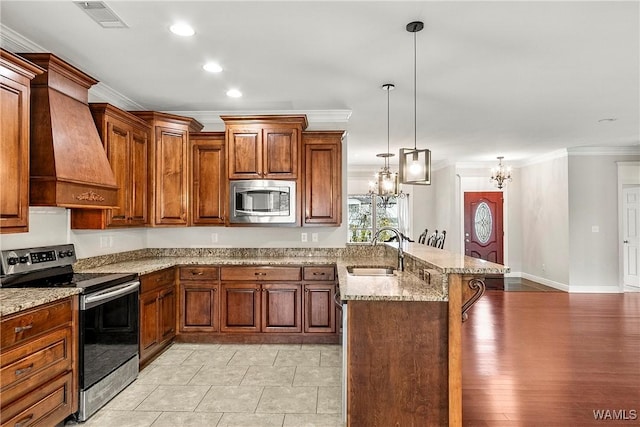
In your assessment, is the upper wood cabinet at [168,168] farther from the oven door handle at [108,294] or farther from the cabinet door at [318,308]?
the cabinet door at [318,308]

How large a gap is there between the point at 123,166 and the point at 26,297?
1.77m

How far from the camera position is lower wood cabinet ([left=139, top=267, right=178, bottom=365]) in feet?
11.3

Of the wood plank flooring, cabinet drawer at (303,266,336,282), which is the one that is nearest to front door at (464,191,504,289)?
the wood plank flooring

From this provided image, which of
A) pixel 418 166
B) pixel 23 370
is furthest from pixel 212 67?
pixel 23 370

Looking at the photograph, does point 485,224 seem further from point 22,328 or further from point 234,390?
point 22,328

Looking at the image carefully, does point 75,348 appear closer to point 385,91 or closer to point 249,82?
point 249,82

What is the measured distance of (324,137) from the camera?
14.4 feet

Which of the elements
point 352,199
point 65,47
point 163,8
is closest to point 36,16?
point 65,47

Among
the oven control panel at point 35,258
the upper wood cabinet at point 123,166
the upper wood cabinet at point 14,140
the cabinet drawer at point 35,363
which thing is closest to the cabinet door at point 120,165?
the upper wood cabinet at point 123,166

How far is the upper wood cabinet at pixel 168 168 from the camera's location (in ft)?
13.6

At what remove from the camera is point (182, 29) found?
8.55 feet

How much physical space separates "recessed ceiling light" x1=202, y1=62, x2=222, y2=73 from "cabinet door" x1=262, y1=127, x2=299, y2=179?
101cm

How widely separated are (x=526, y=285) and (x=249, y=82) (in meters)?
6.77

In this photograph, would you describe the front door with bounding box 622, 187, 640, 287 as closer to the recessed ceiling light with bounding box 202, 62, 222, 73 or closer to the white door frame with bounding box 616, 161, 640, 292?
the white door frame with bounding box 616, 161, 640, 292
